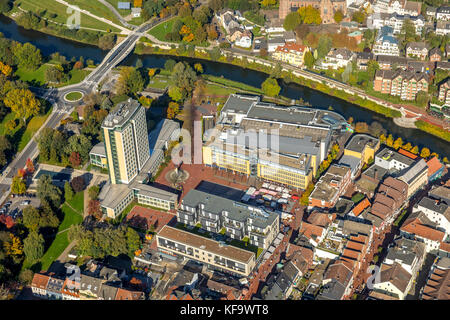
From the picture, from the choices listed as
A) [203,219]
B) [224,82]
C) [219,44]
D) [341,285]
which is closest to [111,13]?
[219,44]

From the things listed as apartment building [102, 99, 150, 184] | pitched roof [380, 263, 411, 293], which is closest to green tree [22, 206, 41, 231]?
apartment building [102, 99, 150, 184]

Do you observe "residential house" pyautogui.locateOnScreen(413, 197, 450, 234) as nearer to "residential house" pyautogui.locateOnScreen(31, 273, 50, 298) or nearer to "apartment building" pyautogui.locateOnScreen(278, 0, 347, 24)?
"residential house" pyautogui.locateOnScreen(31, 273, 50, 298)

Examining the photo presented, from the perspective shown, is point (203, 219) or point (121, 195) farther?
point (121, 195)

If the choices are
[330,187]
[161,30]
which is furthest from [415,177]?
[161,30]

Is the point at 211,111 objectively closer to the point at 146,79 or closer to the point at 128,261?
the point at 146,79

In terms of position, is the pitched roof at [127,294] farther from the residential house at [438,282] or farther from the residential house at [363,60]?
the residential house at [363,60]

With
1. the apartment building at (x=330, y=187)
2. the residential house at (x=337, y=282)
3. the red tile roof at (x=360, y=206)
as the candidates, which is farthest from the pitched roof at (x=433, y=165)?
the residential house at (x=337, y=282)
